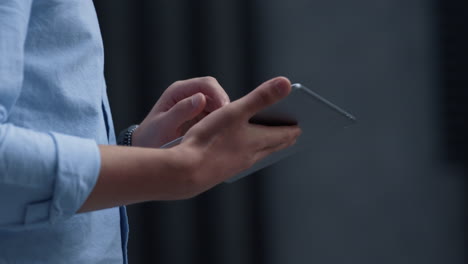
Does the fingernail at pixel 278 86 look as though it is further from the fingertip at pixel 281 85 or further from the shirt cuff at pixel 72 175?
the shirt cuff at pixel 72 175

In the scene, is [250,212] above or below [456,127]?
below

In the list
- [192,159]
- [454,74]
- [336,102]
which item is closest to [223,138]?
[192,159]

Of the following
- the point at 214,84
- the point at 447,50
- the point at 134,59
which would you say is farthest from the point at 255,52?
the point at 214,84

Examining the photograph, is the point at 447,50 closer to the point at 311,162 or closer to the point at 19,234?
the point at 311,162

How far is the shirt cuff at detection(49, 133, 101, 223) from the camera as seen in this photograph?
0.40 metres

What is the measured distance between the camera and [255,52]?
1.83 meters

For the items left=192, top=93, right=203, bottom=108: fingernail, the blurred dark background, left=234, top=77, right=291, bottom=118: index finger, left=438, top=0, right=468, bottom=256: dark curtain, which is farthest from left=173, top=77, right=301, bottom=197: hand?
left=438, top=0, right=468, bottom=256: dark curtain

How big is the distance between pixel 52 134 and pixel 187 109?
0.86 feet

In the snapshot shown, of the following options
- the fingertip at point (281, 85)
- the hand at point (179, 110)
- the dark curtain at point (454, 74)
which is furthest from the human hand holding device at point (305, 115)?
the dark curtain at point (454, 74)

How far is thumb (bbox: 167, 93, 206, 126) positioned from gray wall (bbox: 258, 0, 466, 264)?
3.79 feet

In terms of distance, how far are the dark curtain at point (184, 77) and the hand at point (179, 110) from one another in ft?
3.47

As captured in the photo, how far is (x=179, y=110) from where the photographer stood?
26.2 inches

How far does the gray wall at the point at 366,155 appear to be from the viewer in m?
1.80

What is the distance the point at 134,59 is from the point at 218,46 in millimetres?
317
